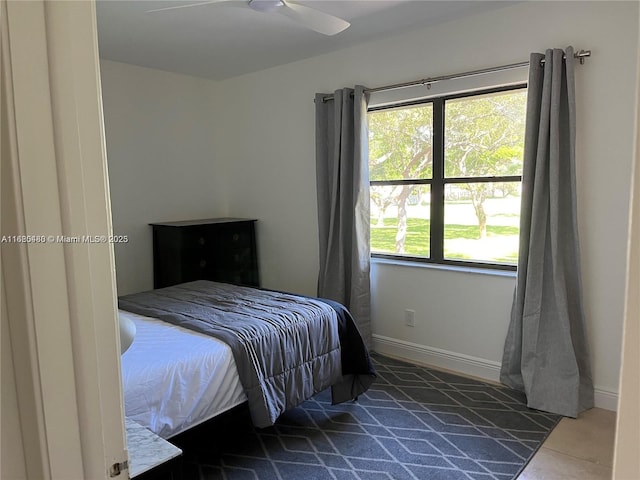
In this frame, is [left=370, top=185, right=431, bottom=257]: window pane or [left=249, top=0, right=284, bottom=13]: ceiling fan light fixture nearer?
[left=249, top=0, right=284, bottom=13]: ceiling fan light fixture

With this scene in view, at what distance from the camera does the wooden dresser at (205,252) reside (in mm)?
3910

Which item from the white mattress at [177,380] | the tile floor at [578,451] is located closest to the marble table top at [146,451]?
the white mattress at [177,380]

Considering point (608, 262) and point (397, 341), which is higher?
point (608, 262)

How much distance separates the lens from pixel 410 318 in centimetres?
348

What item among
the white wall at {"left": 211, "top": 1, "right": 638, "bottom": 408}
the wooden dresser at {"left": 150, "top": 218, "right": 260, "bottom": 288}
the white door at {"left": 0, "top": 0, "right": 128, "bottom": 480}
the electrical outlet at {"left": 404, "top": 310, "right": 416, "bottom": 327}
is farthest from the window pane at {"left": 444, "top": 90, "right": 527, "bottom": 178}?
the white door at {"left": 0, "top": 0, "right": 128, "bottom": 480}

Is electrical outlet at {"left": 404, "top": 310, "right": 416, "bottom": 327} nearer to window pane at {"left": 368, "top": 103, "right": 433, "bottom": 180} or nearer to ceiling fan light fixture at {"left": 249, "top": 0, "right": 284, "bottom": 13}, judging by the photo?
window pane at {"left": 368, "top": 103, "right": 433, "bottom": 180}

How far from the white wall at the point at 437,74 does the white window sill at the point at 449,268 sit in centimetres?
3

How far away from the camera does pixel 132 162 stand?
3994 millimetres

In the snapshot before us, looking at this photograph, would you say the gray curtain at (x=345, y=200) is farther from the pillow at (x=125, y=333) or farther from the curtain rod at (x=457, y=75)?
the pillow at (x=125, y=333)

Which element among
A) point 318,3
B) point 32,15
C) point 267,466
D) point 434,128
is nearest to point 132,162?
point 318,3

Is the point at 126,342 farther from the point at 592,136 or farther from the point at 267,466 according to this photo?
the point at 592,136

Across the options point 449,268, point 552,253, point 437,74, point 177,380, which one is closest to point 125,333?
point 177,380

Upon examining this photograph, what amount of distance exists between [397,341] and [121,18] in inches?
115

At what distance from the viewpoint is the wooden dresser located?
154 inches
